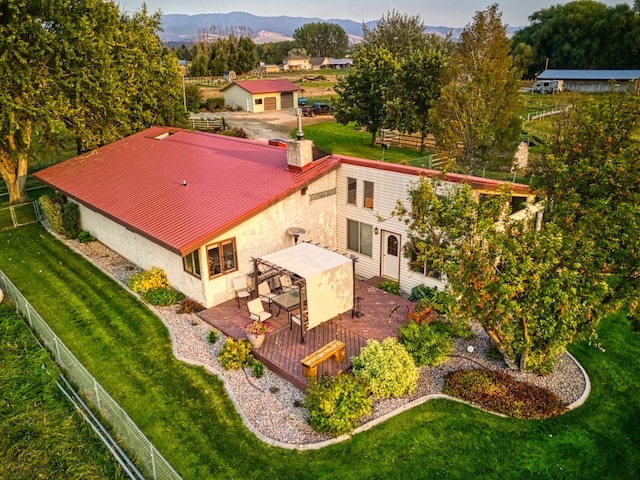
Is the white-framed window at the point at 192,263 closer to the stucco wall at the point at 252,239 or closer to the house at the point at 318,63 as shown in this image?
the stucco wall at the point at 252,239

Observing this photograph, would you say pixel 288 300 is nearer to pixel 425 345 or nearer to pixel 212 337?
pixel 212 337

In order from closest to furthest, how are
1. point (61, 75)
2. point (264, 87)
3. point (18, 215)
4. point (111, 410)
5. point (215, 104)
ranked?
point (111, 410) → point (61, 75) → point (18, 215) → point (264, 87) → point (215, 104)

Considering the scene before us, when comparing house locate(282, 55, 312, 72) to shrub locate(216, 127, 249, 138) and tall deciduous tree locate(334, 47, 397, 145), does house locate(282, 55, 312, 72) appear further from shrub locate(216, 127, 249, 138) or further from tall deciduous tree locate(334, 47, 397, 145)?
tall deciduous tree locate(334, 47, 397, 145)

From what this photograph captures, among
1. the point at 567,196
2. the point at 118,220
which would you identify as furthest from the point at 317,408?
the point at 118,220

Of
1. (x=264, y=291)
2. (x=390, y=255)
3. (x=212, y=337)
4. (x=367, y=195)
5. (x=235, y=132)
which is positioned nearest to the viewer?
(x=212, y=337)

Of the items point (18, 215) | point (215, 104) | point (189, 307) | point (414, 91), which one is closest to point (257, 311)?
point (189, 307)

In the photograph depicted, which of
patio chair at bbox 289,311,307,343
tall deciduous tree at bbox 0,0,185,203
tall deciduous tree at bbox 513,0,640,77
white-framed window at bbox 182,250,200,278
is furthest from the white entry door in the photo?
tall deciduous tree at bbox 513,0,640,77

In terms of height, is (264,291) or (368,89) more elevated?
(368,89)
